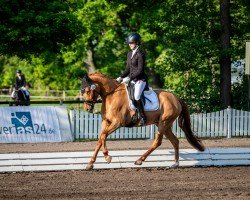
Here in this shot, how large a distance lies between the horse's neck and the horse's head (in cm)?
18

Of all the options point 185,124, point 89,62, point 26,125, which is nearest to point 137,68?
point 185,124

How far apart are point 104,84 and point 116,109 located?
2.07ft

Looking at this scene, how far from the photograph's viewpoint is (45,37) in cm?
3091

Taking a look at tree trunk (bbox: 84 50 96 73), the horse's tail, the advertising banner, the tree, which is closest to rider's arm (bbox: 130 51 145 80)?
the horse's tail

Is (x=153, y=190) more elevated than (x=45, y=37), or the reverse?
(x=45, y=37)

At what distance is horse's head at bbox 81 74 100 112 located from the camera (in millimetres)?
16016

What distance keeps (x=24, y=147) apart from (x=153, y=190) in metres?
10.2

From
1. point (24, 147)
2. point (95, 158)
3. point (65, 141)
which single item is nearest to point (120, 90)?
point (95, 158)

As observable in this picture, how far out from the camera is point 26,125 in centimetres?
2388

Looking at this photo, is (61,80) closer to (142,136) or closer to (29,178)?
(142,136)

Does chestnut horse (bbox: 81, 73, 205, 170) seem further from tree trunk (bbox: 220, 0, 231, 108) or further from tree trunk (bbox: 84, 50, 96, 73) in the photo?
tree trunk (bbox: 84, 50, 96, 73)

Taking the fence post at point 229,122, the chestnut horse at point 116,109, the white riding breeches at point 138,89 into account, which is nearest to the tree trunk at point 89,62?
the fence post at point 229,122

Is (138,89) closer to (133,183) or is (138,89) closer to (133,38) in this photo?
(133,38)

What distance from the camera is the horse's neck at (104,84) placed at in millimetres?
16297
